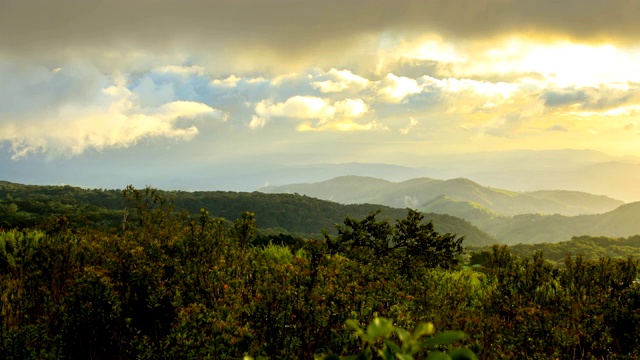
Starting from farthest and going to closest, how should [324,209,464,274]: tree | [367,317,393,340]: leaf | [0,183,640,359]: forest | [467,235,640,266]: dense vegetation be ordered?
1. [467,235,640,266]: dense vegetation
2. [324,209,464,274]: tree
3. [0,183,640,359]: forest
4. [367,317,393,340]: leaf

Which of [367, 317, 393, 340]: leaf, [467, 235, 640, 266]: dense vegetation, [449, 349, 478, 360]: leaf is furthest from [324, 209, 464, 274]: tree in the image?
[467, 235, 640, 266]: dense vegetation

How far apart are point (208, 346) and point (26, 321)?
3.98 metres

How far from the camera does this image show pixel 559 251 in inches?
4392

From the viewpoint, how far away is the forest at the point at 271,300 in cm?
470

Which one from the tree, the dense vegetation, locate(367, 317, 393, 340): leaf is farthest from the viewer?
the dense vegetation

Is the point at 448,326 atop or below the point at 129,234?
below

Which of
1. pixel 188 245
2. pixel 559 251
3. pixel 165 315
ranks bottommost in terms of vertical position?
pixel 559 251

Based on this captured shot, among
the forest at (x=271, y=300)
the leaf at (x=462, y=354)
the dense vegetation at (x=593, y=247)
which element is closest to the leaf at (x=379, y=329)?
the leaf at (x=462, y=354)

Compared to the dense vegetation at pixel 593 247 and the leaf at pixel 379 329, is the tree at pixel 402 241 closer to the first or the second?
the leaf at pixel 379 329

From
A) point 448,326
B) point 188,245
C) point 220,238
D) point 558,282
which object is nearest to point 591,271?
point 558,282

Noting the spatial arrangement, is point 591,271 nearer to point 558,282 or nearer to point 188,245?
point 558,282

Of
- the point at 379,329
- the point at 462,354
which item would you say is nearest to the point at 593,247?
the point at 462,354

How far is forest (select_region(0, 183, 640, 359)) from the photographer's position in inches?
185

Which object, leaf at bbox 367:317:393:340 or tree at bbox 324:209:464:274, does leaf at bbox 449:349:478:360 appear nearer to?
leaf at bbox 367:317:393:340
